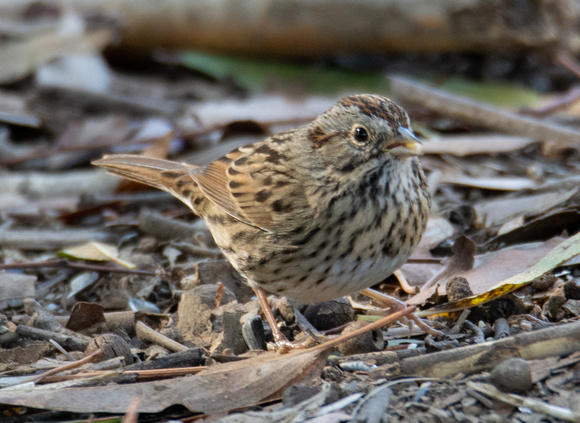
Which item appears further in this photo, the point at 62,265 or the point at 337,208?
the point at 62,265

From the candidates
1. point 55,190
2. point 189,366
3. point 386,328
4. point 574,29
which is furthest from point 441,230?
point 574,29

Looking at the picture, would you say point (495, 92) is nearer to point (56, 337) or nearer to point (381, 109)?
point (381, 109)

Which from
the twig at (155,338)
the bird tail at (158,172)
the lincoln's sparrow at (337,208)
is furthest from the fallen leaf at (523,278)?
the bird tail at (158,172)

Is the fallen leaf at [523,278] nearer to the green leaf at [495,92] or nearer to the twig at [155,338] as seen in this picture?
the twig at [155,338]

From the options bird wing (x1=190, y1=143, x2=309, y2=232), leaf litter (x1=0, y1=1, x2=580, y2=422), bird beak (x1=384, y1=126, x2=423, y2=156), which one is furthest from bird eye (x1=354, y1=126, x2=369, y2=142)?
A: leaf litter (x1=0, y1=1, x2=580, y2=422)

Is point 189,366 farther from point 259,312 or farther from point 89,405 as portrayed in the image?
point 259,312

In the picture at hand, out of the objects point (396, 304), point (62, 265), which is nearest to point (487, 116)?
point (396, 304)

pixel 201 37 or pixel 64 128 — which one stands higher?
pixel 201 37
